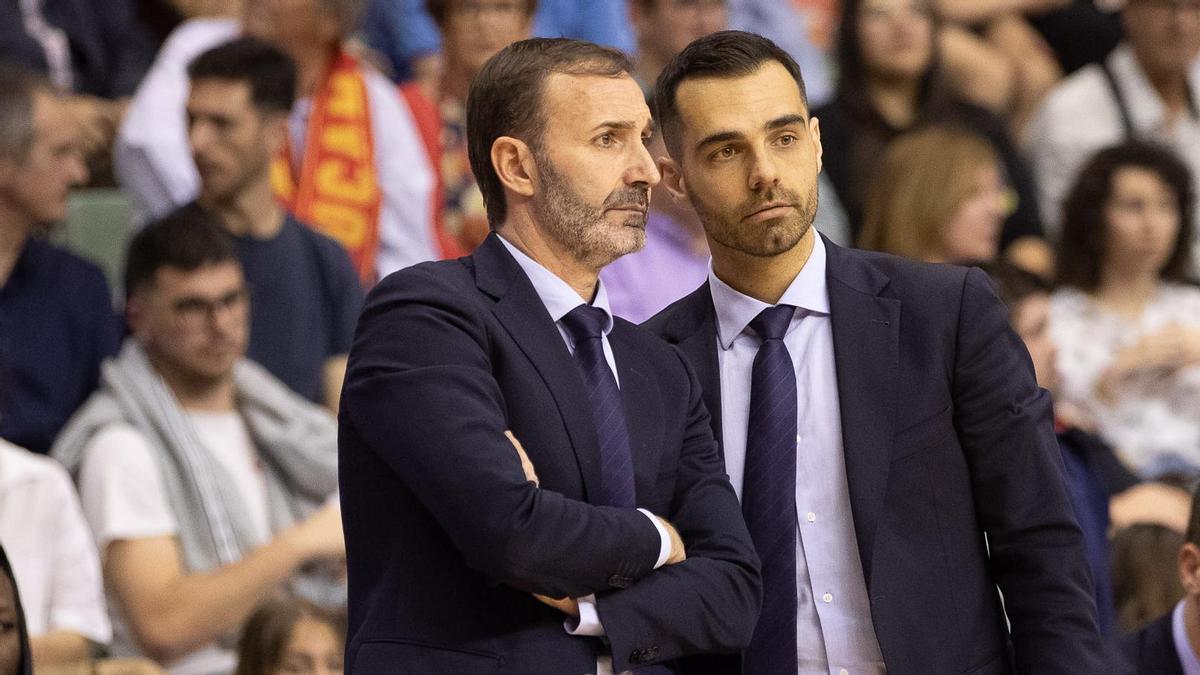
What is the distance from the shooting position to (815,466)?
3.08m

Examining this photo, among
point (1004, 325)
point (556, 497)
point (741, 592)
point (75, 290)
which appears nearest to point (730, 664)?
point (741, 592)

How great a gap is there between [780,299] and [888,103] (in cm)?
416

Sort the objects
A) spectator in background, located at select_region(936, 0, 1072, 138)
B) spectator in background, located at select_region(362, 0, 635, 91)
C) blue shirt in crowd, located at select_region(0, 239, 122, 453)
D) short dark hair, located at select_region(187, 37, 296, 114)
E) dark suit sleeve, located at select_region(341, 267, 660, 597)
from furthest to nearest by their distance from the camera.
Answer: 1. spectator in background, located at select_region(936, 0, 1072, 138)
2. spectator in background, located at select_region(362, 0, 635, 91)
3. short dark hair, located at select_region(187, 37, 296, 114)
4. blue shirt in crowd, located at select_region(0, 239, 122, 453)
5. dark suit sleeve, located at select_region(341, 267, 660, 597)

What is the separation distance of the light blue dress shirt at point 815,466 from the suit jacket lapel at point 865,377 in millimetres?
32

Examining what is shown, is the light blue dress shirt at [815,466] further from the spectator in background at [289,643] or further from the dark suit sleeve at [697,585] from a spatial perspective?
the spectator in background at [289,643]

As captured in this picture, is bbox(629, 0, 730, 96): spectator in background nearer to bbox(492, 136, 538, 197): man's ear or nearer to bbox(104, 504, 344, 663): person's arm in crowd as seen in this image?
bbox(104, 504, 344, 663): person's arm in crowd

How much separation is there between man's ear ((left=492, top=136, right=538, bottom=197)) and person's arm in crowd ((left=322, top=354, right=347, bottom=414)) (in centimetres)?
301

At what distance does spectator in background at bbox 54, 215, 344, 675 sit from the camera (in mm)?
4910

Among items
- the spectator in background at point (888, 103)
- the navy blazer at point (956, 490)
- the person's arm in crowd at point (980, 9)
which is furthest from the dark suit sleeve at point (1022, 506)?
the person's arm in crowd at point (980, 9)

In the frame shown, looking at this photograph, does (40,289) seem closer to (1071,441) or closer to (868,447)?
(1071,441)

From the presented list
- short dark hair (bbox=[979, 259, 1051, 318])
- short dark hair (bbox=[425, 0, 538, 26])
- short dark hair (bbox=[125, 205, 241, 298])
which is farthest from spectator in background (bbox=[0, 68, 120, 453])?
short dark hair (bbox=[979, 259, 1051, 318])

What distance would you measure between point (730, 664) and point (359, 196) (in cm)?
394

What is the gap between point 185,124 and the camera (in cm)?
629

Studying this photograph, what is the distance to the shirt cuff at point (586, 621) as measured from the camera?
2.71 m
